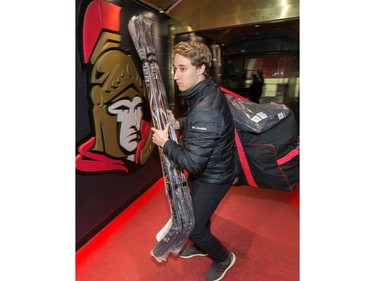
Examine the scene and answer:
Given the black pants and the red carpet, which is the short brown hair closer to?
the black pants

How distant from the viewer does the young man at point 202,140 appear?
4.51 feet

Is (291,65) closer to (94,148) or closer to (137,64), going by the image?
(137,64)

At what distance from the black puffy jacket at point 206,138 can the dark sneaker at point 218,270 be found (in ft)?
2.23

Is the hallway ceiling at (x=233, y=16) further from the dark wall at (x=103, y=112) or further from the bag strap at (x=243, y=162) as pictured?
the bag strap at (x=243, y=162)

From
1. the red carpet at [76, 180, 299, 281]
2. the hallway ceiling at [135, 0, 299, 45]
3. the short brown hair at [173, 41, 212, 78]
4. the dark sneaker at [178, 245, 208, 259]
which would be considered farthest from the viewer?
the hallway ceiling at [135, 0, 299, 45]

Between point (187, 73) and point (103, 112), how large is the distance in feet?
3.83

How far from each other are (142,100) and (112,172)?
2.88ft

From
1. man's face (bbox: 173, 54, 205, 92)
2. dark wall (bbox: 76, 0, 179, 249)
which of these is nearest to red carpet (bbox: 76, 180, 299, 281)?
dark wall (bbox: 76, 0, 179, 249)

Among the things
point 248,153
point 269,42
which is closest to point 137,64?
point 248,153

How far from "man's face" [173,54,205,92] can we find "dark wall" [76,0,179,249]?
97 centimetres

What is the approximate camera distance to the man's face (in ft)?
4.93

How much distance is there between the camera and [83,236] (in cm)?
228

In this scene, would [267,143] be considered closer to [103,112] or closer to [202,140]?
[202,140]

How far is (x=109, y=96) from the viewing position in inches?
96.9
